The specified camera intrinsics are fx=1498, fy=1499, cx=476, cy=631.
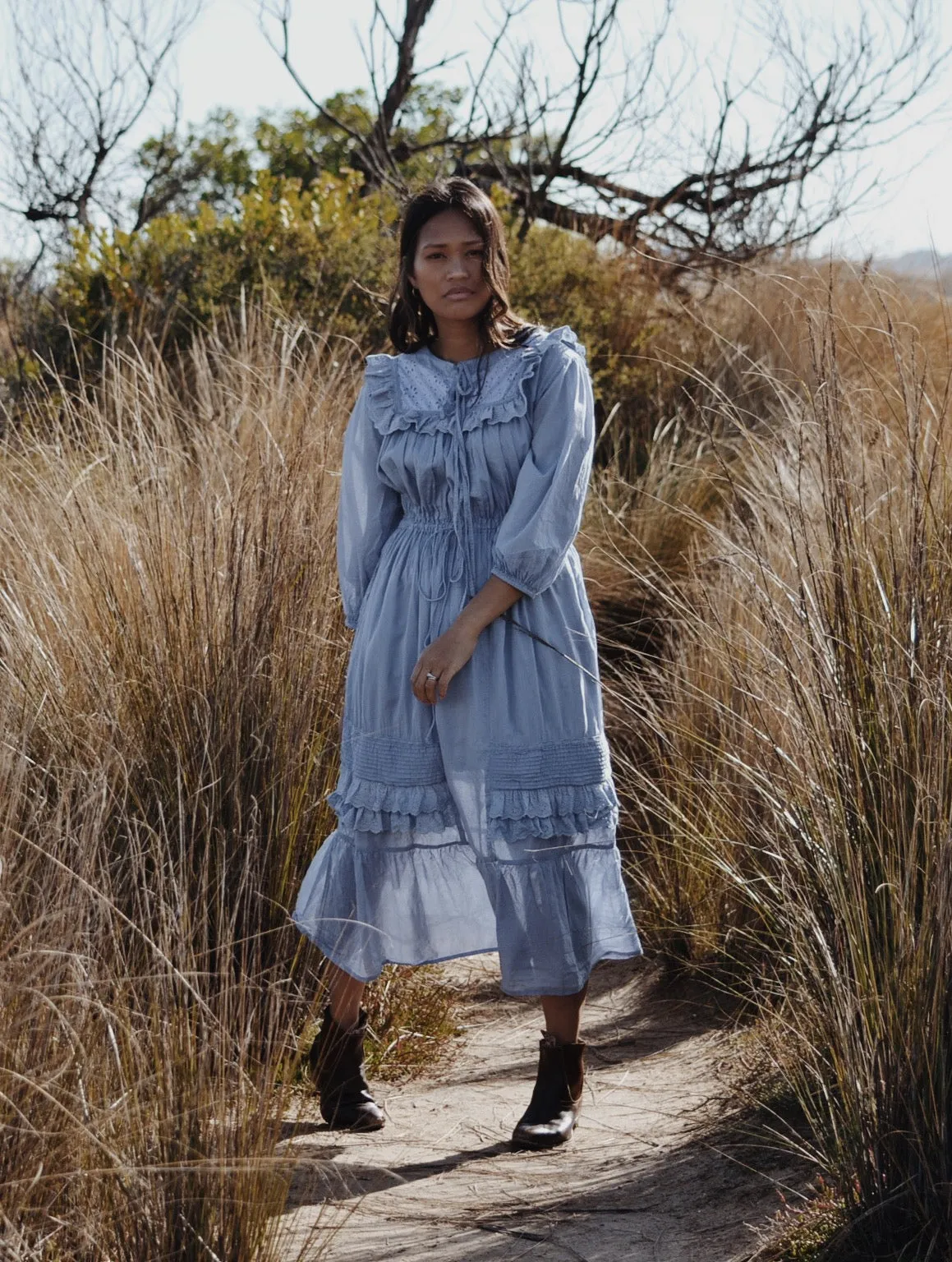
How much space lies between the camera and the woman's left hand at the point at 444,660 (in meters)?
2.83

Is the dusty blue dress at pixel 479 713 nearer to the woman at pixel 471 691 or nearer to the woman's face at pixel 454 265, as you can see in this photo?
the woman at pixel 471 691

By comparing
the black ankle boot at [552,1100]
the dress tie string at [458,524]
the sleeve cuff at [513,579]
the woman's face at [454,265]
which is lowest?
the black ankle boot at [552,1100]

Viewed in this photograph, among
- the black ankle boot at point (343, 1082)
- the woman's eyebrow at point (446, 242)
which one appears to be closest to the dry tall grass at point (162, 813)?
the black ankle boot at point (343, 1082)

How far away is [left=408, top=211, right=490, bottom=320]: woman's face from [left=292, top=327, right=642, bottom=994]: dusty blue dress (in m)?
0.12

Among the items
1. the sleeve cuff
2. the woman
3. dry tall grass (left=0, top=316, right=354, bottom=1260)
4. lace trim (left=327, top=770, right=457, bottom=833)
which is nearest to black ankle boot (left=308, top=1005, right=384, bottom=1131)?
the woman

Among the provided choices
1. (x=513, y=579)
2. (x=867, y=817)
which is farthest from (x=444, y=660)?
(x=867, y=817)

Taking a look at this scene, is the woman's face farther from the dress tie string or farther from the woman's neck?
the dress tie string

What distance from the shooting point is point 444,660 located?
283cm

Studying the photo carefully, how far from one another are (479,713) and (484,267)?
90 cm

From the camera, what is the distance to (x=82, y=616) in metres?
3.58

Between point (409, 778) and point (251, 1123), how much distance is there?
0.85 meters

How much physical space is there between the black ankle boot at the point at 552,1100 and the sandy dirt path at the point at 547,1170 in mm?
31

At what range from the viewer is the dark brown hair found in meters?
3.03

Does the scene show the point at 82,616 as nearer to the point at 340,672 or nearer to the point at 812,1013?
the point at 340,672
